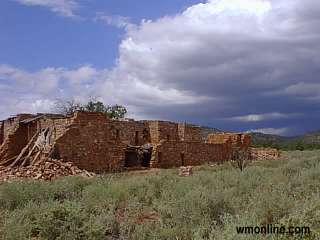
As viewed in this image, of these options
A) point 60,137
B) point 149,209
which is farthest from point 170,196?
point 60,137

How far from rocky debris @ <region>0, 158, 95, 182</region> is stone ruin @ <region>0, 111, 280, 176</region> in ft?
2.88

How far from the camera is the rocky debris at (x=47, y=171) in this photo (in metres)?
19.2

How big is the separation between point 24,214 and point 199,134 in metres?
27.8

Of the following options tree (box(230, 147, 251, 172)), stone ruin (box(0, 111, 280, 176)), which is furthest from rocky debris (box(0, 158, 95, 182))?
tree (box(230, 147, 251, 172))

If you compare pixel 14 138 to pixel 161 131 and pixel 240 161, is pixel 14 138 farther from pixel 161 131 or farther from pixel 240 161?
pixel 240 161

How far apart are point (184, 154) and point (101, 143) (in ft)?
21.7

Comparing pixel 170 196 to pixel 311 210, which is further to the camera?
pixel 170 196

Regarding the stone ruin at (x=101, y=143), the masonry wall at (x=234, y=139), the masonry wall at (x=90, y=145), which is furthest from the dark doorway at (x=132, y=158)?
→ the masonry wall at (x=234, y=139)

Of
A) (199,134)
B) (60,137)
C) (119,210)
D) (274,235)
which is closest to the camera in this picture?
(274,235)

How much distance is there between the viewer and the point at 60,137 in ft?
74.0

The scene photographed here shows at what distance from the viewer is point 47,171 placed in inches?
779

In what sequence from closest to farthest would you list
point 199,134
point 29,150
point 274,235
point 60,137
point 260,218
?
1. point 274,235
2. point 260,218
3. point 60,137
4. point 29,150
5. point 199,134

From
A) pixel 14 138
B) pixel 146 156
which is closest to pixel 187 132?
pixel 146 156

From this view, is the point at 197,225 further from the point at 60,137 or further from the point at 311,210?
the point at 60,137
